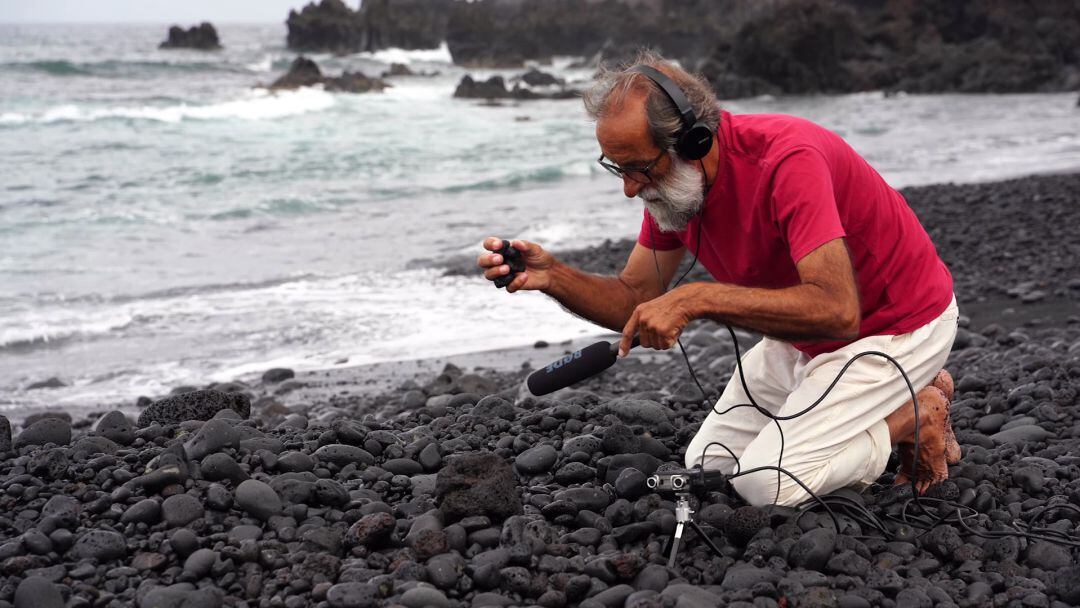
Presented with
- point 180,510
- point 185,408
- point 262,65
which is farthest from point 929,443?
point 262,65

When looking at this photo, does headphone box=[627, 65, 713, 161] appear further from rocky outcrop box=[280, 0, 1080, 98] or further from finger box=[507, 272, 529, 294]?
rocky outcrop box=[280, 0, 1080, 98]

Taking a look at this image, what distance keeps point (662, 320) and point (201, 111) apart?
2958cm

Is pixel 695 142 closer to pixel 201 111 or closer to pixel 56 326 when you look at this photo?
pixel 56 326

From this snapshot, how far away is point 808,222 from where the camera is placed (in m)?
3.26

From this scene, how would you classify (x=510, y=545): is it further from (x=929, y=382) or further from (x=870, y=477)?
(x=929, y=382)

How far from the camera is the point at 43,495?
148 inches

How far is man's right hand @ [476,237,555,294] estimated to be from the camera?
373 cm

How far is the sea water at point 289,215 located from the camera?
877 centimetres

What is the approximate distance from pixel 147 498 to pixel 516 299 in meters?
6.46

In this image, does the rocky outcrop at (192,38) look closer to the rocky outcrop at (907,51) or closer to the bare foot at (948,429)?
the rocky outcrop at (907,51)

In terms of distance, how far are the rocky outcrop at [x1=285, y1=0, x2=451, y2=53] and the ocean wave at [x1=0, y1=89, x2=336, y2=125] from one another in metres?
39.7

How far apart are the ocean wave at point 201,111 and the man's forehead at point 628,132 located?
2603 centimetres

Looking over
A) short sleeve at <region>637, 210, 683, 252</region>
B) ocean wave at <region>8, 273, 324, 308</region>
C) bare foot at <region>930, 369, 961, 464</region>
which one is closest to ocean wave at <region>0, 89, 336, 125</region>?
ocean wave at <region>8, 273, 324, 308</region>

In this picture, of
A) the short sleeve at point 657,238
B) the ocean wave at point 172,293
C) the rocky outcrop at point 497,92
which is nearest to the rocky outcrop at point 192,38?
the rocky outcrop at point 497,92
